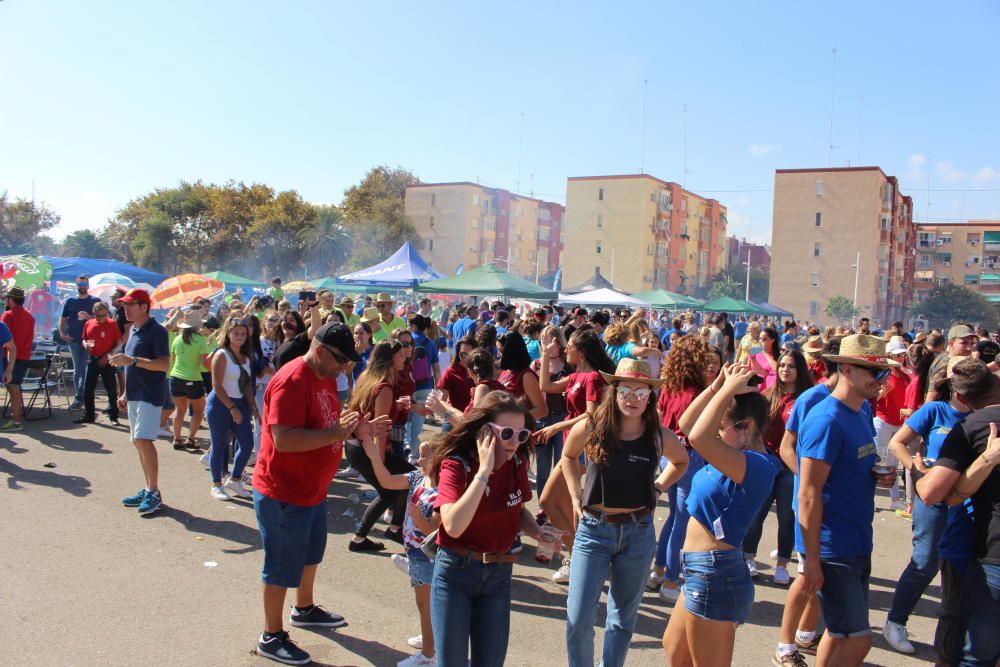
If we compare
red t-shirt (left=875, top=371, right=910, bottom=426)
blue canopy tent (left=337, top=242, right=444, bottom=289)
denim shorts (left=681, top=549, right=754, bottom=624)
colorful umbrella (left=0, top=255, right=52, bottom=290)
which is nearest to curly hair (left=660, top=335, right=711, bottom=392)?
denim shorts (left=681, top=549, right=754, bottom=624)

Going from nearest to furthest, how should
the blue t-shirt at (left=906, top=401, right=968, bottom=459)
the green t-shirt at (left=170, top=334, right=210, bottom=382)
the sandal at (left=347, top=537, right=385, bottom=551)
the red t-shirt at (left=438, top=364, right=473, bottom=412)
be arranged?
the blue t-shirt at (left=906, top=401, right=968, bottom=459), the sandal at (left=347, top=537, right=385, bottom=551), the red t-shirt at (left=438, top=364, right=473, bottom=412), the green t-shirt at (left=170, top=334, right=210, bottom=382)

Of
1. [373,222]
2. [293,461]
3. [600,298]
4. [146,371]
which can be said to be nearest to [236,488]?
[146,371]

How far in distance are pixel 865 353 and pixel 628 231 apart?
66140 mm

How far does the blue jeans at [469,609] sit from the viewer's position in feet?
9.51

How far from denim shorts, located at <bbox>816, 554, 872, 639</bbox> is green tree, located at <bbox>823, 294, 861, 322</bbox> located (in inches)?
2415

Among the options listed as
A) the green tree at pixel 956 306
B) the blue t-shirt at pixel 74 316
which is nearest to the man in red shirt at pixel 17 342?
the blue t-shirt at pixel 74 316

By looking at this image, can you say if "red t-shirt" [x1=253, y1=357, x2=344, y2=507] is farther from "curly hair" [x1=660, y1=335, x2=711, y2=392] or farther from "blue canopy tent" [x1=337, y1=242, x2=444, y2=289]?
"blue canopy tent" [x1=337, y1=242, x2=444, y2=289]

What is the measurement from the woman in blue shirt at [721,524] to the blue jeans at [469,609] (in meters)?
0.87

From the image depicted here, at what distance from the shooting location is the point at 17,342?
9.60 metres

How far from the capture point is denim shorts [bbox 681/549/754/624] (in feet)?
10.4

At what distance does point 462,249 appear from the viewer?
69625 millimetres

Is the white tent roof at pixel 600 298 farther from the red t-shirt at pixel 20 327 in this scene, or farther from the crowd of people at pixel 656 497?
the crowd of people at pixel 656 497

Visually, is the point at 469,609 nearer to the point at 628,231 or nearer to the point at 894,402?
the point at 894,402

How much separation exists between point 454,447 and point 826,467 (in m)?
1.71
